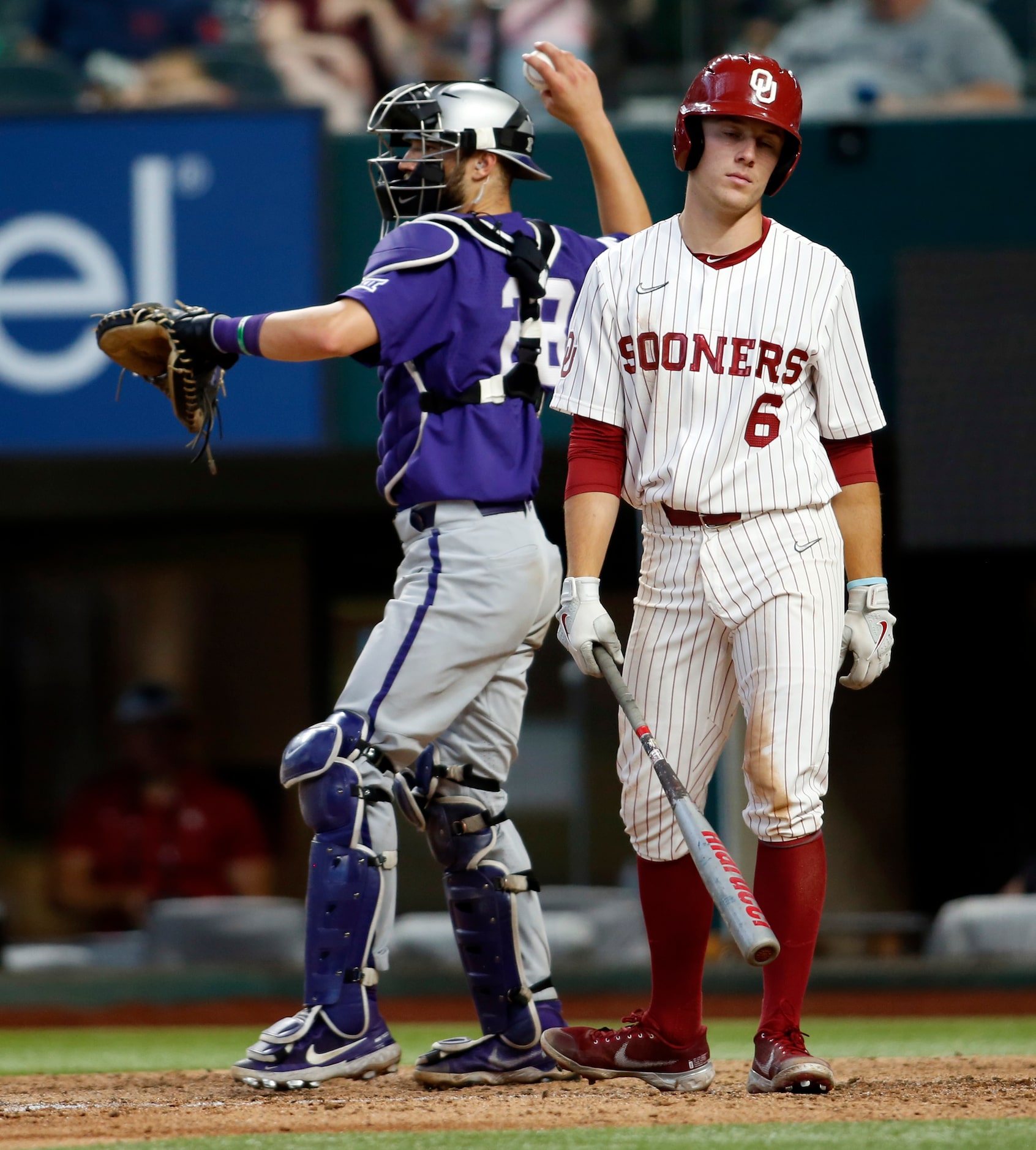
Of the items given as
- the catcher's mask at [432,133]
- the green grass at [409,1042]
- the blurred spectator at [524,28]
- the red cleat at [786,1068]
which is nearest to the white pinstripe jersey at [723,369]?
the catcher's mask at [432,133]

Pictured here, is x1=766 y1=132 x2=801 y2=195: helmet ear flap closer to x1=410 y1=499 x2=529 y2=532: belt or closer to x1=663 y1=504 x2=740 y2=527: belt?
x1=663 y1=504 x2=740 y2=527: belt

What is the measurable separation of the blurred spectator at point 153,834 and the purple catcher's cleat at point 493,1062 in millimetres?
4515

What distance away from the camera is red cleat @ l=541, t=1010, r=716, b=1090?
3.02 m

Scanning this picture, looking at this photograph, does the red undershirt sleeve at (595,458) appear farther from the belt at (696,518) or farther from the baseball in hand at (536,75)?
the baseball in hand at (536,75)

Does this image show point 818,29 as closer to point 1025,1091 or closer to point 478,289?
point 478,289

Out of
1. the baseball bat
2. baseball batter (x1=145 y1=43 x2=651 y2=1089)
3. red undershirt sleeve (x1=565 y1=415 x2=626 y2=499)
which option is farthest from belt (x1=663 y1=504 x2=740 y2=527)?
baseball batter (x1=145 y1=43 x2=651 y2=1089)

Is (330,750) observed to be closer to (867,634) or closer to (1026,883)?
(867,634)

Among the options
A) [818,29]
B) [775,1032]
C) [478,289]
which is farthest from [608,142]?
[818,29]

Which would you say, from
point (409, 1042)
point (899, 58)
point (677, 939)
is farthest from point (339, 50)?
point (677, 939)

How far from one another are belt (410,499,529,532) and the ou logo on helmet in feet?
2.76

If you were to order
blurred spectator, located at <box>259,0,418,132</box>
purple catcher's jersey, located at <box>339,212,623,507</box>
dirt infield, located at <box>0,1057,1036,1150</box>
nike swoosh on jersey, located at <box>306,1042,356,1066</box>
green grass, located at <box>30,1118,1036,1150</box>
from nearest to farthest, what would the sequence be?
green grass, located at <box>30,1118,1036,1150</box> < dirt infield, located at <box>0,1057,1036,1150</box> < nike swoosh on jersey, located at <box>306,1042,356,1066</box> < purple catcher's jersey, located at <box>339,212,623,507</box> < blurred spectator, located at <box>259,0,418,132</box>

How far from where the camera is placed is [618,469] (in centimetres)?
306

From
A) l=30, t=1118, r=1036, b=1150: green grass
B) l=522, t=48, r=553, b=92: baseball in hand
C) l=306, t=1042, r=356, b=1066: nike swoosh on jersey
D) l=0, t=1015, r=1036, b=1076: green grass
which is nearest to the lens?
l=30, t=1118, r=1036, b=1150: green grass

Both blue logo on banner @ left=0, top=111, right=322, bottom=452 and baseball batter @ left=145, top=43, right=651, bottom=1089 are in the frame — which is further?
blue logo on banner @ left=0, top=111, right=322, bottom=452
